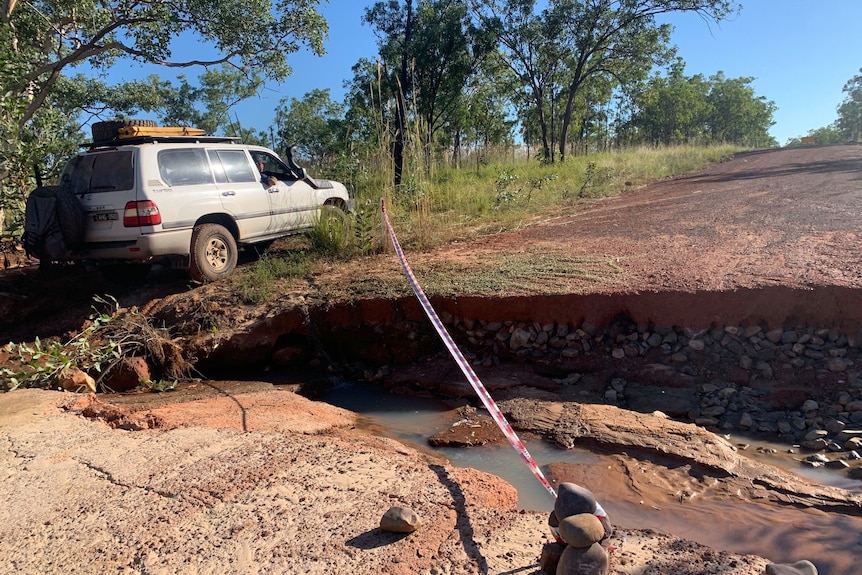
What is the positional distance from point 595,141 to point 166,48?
27.8m

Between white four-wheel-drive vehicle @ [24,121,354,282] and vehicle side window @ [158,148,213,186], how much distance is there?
13 mm

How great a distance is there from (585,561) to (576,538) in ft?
0.31

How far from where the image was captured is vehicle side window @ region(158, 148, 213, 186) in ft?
22.4

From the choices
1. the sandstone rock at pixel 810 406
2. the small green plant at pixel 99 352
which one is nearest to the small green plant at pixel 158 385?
the small green plant at pixel 99 352

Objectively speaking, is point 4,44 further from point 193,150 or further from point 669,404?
point 669,404

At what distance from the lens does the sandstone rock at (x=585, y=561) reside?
7.64 feet

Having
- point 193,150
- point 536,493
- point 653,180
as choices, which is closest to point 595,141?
point 653,180

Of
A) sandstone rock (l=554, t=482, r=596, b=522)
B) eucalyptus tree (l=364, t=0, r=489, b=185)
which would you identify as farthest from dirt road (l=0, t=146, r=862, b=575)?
eucalyptus tree (l=364, t=0, r=489, b=185)

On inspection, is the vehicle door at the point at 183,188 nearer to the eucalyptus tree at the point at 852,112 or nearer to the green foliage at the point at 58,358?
the green foliage at the point at 58,358

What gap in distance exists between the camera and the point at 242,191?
25.6 feet

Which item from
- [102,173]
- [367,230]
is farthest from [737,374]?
[102,173]

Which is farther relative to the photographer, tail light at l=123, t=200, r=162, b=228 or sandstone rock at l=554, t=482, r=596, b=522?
tail light at l=123, t=200, r=162, b=228

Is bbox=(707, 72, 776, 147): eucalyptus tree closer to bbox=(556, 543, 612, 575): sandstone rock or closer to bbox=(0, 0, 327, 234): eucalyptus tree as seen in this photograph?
bbox=(0, 0, 327, 234): eucalyptus tree

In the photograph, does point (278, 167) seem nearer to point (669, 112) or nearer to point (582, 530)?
point (582, 530)
